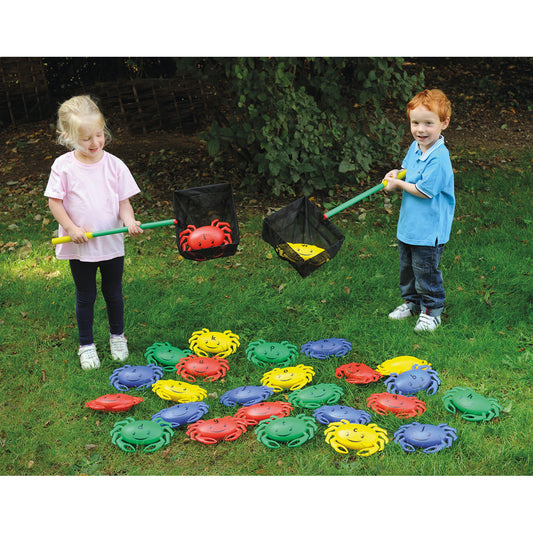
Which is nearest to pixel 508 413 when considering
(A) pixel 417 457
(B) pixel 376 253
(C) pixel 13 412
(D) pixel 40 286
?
(A) pixel 417 457

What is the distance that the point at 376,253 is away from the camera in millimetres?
5090

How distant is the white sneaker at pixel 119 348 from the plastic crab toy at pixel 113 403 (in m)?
0.49

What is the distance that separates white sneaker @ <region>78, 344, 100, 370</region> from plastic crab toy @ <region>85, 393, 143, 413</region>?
1.34 ft

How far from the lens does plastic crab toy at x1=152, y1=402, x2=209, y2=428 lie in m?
3.11

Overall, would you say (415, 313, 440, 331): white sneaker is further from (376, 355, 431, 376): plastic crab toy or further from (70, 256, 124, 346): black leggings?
(70, 256, 124, 346): black leggings

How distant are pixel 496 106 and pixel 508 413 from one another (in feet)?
22.9

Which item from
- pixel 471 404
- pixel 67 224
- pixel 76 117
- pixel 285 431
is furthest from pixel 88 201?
pixel 471 404

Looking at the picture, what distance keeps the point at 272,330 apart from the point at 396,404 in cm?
110

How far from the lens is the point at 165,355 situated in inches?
146

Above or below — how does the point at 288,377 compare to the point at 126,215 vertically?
below

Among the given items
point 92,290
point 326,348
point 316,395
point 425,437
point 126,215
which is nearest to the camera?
point 425,437

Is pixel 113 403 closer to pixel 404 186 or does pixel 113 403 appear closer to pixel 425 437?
pixel 425 437

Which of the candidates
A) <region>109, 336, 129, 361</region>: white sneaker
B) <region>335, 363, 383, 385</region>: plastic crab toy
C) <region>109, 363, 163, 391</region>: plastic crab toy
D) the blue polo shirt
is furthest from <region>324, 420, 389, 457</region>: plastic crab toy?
<region>109, 336, 129, 361</region>: white sneaker

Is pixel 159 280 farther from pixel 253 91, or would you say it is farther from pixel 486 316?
pixel 486 316
